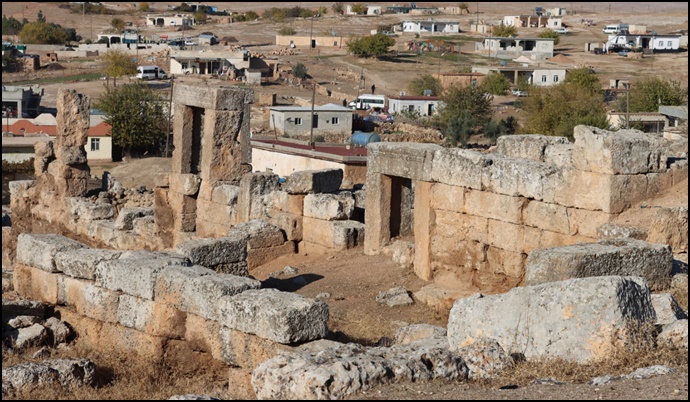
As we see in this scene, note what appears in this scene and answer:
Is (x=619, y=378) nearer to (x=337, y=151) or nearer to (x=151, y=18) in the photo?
(x=337, y=151)

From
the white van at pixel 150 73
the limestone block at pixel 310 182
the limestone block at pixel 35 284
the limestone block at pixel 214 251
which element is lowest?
the white van at pixel 150 73

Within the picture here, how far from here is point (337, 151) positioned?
3653cm

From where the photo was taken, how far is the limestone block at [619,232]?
12.5m

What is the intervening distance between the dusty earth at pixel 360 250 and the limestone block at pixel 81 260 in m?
1.99

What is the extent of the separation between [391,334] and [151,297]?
8.28 feet

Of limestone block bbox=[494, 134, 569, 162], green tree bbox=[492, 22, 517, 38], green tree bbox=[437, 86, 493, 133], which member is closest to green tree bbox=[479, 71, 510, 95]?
green tree bbox=[437, 86, 493, 133]

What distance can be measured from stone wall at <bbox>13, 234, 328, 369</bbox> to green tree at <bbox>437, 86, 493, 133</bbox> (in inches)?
1583

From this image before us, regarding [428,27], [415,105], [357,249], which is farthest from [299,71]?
[357,249]

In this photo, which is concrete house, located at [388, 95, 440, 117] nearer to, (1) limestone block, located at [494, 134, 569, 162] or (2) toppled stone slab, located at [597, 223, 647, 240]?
(1) limestone block, located at [494, 134, 569, 162]

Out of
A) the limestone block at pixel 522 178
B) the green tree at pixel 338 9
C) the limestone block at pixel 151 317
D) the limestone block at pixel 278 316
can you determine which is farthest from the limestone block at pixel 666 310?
the green tree at pixel 338 9

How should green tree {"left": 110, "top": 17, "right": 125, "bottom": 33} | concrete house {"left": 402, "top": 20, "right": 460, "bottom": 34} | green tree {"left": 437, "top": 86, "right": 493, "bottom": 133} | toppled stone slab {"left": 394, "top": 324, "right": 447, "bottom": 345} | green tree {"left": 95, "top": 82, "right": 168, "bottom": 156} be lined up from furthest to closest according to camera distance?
1. green tree {"left": 110, "top": 17, "right": 125, "bottom": 33}
2. concrete house {"left": 402, "top": 20, "right": 460, "bottom": 34}
3. green tree {"left": 437, "top": 86, "right": 493, "bottom": 133}
4. green tree {"left": 95, "top": 82, "right": 168, "bottom": 156}
5. toppled stone slab {"left": 394, "top": 324, "right": 447, "bottom": 345}

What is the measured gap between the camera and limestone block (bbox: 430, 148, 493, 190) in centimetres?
1400

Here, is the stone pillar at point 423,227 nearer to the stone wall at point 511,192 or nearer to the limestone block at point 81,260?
the stone wall at point 511,192

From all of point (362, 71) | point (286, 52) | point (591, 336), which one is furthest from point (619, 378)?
point (286, 52)
